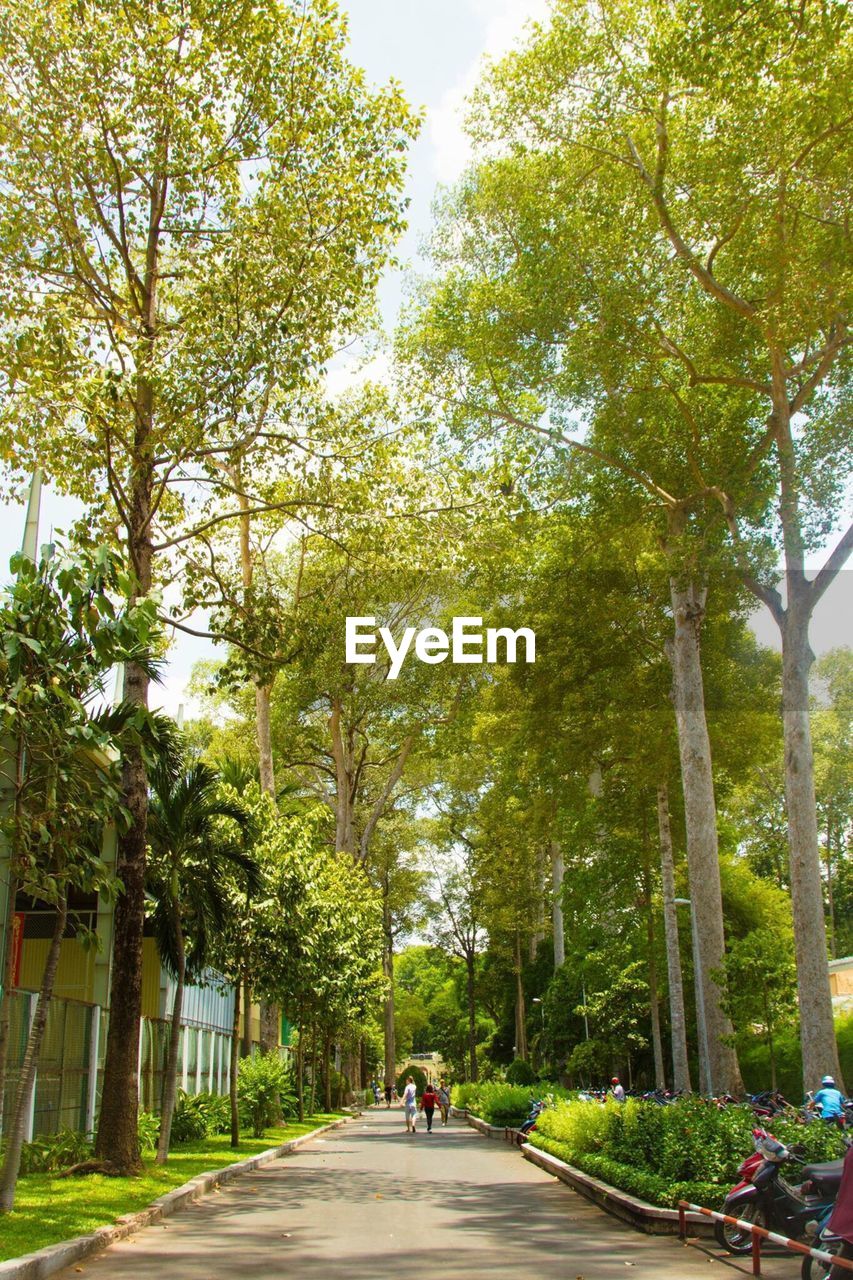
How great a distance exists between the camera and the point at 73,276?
17.9 meters

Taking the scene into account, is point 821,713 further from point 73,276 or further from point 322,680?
point 73,276

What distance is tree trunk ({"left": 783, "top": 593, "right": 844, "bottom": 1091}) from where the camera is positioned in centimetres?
1850

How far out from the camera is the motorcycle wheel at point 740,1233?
34.4ft

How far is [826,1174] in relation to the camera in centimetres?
984

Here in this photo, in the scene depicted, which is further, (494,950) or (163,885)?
(494,950)

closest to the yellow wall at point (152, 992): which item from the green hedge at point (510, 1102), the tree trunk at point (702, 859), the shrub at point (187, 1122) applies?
the shrub at point (187, 1122)

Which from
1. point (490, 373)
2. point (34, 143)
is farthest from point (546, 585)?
point (34, 143)

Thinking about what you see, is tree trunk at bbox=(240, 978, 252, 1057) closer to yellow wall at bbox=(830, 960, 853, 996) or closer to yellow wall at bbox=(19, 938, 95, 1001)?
yellow wall at bbox=(19, 938, 95, 1001)

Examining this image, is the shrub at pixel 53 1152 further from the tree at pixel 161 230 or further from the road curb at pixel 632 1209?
the road curb at pixel 632 1209

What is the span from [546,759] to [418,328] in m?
11.2

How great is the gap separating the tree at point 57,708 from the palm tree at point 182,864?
21.1 ft

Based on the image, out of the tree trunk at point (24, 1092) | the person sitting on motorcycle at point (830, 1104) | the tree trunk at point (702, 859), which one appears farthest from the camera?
the tree trunk at point (702, 859)

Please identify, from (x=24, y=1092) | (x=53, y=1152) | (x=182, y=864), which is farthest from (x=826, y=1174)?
(x=182, y=864)

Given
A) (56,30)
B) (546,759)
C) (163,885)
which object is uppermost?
(56,30)
